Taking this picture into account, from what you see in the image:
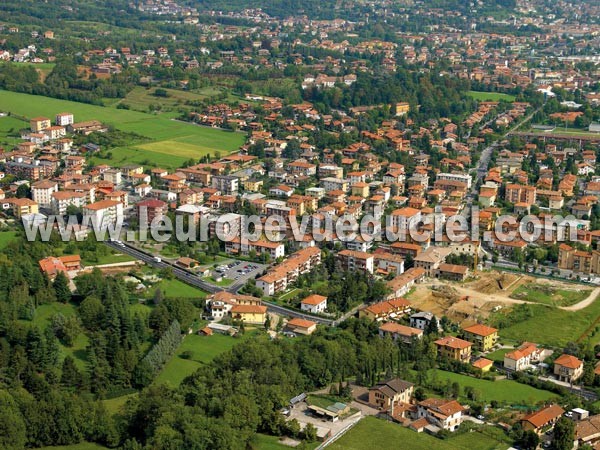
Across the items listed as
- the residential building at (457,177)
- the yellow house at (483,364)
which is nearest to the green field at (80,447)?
the yellow house at (483,364)

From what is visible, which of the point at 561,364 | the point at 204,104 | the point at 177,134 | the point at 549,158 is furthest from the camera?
the point at 204,104

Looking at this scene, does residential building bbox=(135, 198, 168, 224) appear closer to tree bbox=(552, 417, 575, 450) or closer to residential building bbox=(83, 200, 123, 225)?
residential building bbox=(83, 200, 123, 225)

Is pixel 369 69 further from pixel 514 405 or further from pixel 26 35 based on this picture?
pixel 514 405

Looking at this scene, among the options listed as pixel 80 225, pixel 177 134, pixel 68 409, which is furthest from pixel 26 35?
pixel 68 409

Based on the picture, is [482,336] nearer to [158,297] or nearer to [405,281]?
[405,281]

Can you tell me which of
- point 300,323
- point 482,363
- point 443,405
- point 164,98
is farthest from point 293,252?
point 164,98
